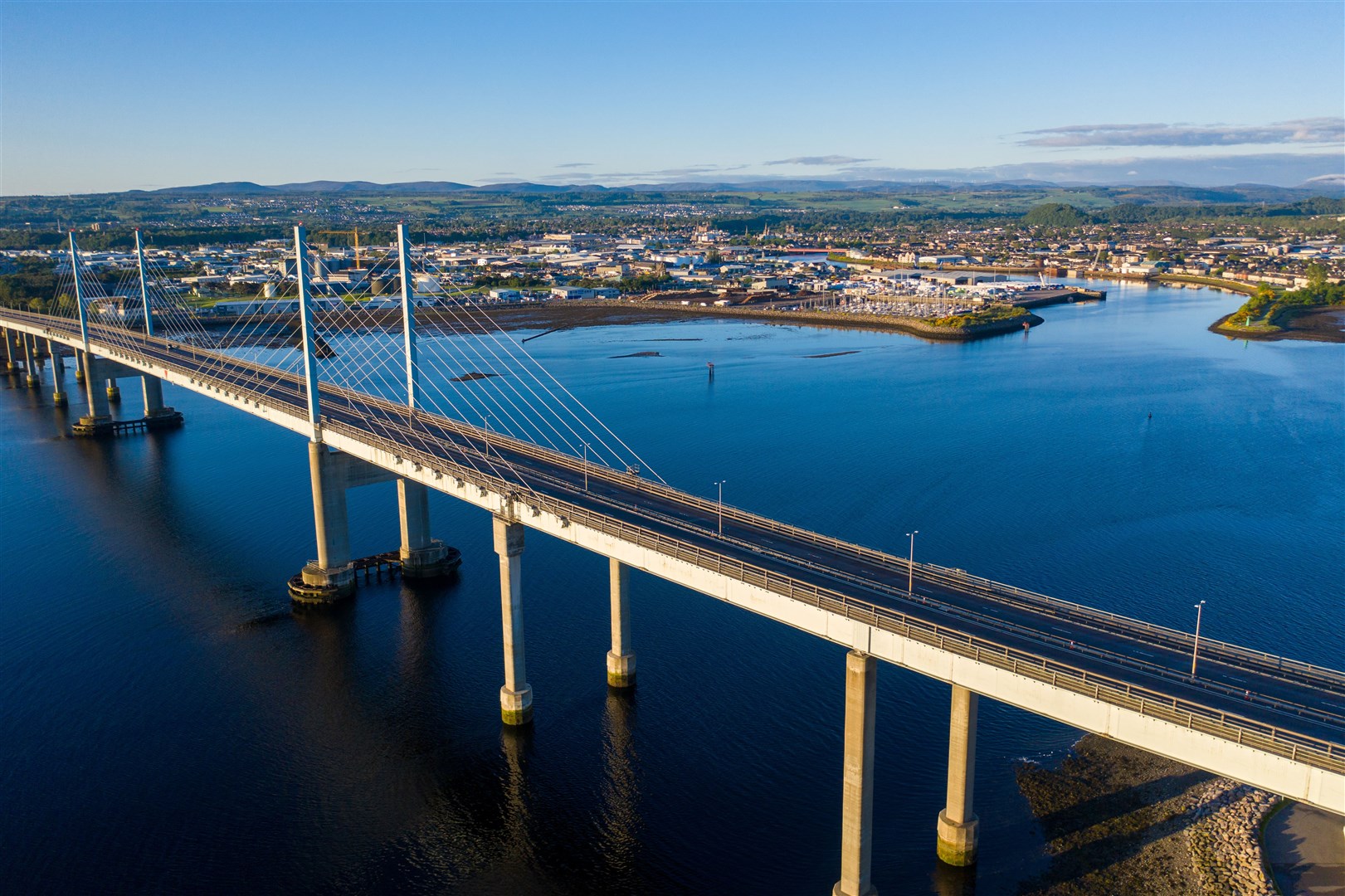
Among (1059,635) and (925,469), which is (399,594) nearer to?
(1059,635)

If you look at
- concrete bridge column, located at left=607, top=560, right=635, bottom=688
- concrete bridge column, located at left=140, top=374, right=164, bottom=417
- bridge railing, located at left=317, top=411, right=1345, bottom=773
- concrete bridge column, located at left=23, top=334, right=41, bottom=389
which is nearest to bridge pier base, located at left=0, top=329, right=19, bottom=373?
concrete bridge column, located at left=23, top=334, right=41, bottom=389

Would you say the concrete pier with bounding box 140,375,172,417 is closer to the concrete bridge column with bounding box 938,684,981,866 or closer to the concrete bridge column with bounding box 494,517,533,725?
the concrete bridge column with bounding box 494,517,533,725

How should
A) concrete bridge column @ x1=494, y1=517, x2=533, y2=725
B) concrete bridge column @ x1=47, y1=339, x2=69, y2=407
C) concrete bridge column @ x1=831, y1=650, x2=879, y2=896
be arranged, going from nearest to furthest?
concrete bridge column @ x1=831, y1=650, x2=879, y2=896 → concrete bridge column @ x1=494, y1=517, x2=533, y2=725 → concrete bridge column @ x1=47, y1=339, x2=69, y2=407

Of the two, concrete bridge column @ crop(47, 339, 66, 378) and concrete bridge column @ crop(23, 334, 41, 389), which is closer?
concrete bridge column @ crop(23, 334, 41, 389)

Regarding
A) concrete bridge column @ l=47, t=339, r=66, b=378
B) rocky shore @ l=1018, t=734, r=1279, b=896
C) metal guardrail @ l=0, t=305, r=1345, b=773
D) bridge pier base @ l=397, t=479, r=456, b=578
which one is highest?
metal guardrail @ l=0, t=305, r=1345, b=773

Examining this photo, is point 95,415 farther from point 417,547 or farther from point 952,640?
point 952,640

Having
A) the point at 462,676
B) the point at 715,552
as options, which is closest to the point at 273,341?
the point at 462,676
